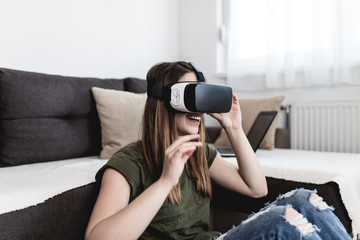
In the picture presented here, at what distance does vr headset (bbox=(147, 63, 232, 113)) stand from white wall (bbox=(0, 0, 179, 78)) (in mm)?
1039

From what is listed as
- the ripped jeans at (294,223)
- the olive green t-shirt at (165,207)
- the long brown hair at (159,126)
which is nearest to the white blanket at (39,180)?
the olive green t-shirt at (165,207)

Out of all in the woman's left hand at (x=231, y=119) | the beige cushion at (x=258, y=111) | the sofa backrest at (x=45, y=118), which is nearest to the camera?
the woman's left hand at (x=231, y=119)

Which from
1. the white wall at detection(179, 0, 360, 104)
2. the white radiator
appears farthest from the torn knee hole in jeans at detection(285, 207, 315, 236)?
the white wall at detection(179, 0, 360, 104)

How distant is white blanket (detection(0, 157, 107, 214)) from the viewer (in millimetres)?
769

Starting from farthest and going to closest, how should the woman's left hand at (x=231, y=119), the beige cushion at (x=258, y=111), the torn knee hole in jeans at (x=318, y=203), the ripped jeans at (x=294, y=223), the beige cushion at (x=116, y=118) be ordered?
the beige cushion at (x=258, y=111)
the beige cushion at (x=116, y=118)
the woman's left hand at (x=231, y=119)
the torn knee hole in jeans at (x=318, y=203)
the ripped jeans at (x=294, y=223)

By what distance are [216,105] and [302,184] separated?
0.50 meters

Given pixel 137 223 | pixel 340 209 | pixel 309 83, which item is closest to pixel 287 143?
pixel 309 83

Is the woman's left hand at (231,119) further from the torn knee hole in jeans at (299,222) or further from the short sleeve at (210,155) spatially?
the torn knee hole in jeans at (299,222)

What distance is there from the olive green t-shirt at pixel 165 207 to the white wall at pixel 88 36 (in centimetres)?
101

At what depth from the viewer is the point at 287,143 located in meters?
1.92

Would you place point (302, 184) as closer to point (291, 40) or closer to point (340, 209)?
point (340, 209)

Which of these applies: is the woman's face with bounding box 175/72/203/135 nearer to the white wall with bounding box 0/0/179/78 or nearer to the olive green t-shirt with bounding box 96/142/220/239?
the olive green t-shirt with bounding box 96/142/220/239

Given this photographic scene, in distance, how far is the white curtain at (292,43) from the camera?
69.1 inches

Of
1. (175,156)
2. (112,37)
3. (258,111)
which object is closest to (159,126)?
(175,156)
